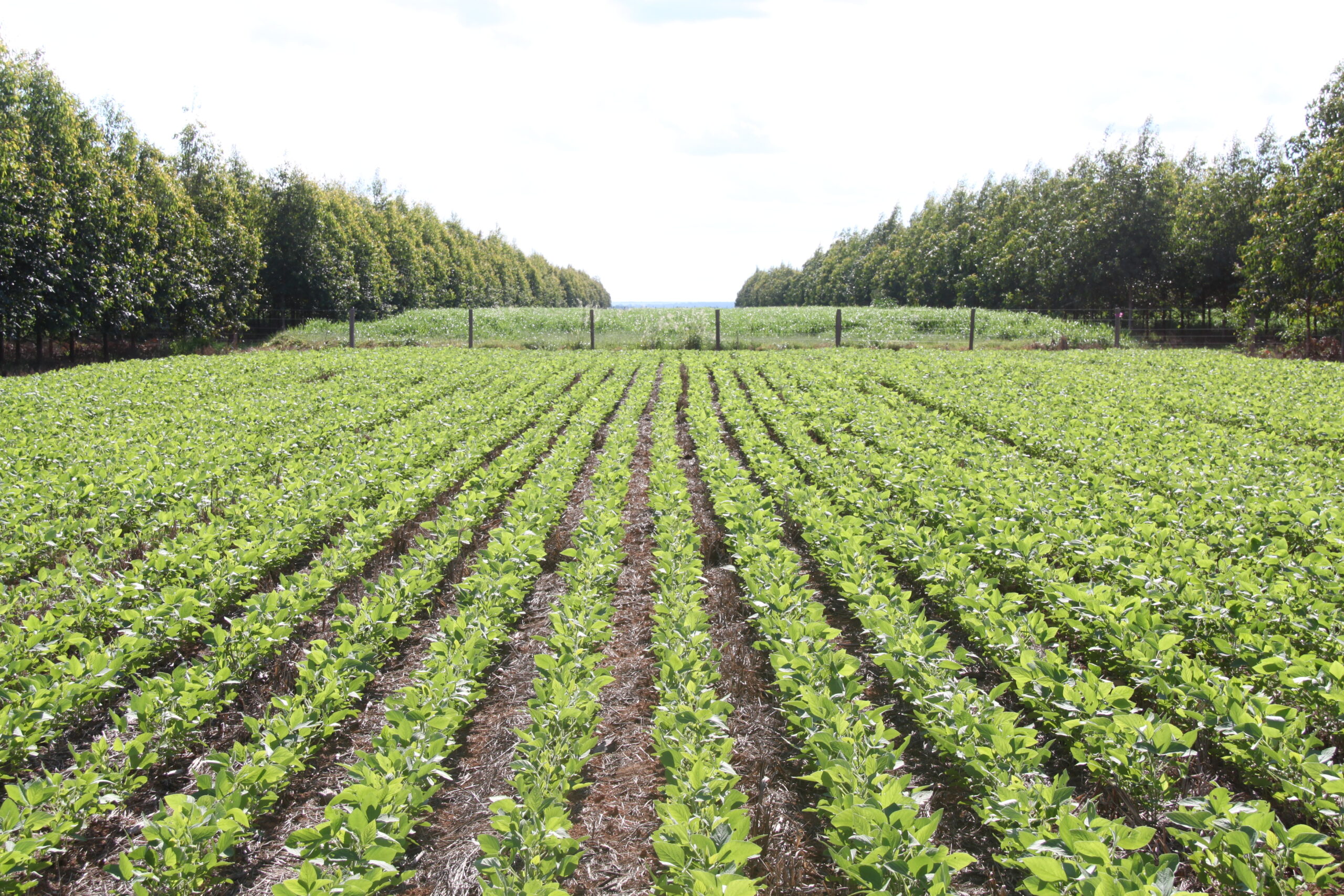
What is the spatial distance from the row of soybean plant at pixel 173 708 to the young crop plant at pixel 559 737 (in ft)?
4.88

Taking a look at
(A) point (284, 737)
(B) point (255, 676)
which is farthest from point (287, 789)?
(B) point (255, 676)

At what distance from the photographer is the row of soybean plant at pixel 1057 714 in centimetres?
235

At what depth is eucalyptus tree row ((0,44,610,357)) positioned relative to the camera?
18.9 metres

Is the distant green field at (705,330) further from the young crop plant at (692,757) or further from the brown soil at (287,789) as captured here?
the brown soil at (287,789)

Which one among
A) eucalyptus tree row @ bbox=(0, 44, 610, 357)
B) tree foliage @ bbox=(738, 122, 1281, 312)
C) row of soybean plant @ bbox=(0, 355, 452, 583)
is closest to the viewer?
row of soybean plant @ bbox=(0, 355, 452, 583)

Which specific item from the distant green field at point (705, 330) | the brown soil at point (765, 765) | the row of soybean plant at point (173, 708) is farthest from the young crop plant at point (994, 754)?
the distant green field at point (705, 330)

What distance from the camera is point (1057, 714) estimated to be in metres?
3.40

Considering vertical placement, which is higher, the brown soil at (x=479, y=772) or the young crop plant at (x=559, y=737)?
the young crop plant at (x=559, y=737)

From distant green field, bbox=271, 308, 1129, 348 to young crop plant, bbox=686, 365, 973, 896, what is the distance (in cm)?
2188

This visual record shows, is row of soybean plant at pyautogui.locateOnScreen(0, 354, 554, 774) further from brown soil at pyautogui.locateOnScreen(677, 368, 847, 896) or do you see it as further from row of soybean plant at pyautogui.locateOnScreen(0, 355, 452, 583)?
brown soil at pyautogui.locateOnScreen(677, 368, 847, 896)

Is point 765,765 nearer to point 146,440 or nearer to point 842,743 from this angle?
point 842,743

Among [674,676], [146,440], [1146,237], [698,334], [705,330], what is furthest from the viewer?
[1146,237]

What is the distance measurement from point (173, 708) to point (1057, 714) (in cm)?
411

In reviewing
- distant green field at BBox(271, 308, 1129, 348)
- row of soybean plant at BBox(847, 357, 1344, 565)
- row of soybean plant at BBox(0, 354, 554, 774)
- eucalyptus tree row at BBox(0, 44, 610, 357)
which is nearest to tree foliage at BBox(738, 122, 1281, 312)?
distant green field at BBox(271, 308, 1129, 348)
